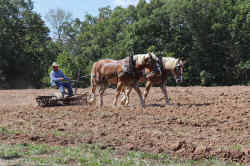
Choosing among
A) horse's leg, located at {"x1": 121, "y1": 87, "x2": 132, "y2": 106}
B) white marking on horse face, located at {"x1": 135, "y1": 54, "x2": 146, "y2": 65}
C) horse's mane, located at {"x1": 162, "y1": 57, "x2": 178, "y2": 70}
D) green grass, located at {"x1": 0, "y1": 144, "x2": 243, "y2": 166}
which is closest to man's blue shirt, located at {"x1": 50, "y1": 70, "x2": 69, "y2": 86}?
horse's leg, located at {"x1": 121, "y1": 87, "x2": 132, "y2": 106}

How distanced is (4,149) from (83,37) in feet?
126

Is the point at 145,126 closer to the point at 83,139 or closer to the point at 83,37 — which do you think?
the point at 83,139

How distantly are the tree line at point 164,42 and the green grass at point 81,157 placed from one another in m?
22.3

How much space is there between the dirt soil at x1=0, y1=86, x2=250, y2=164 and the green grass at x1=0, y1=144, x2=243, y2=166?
0.34m

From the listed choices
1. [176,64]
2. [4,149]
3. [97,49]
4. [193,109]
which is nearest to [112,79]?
[176,64]

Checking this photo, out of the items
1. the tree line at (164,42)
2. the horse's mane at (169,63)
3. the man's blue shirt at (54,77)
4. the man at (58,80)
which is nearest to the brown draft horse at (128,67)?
the horse's mane at (169,63)

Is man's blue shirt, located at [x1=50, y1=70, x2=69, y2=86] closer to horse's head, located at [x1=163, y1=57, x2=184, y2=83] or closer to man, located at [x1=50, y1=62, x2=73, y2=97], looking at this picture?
man, located at [x1=50, y1=62, x2=73, y2=97]

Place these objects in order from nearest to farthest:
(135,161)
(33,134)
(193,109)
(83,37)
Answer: (135,161) → (33,134) → (193,109) → (83,37)

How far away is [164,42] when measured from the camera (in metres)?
33.7

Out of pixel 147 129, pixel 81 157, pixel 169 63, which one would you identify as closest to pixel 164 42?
pixel 169 63

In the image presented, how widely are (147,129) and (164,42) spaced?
26.1m

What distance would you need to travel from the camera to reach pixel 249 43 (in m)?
31.5

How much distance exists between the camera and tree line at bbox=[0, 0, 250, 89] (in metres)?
31.8

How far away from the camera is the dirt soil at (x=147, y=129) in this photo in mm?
6410
